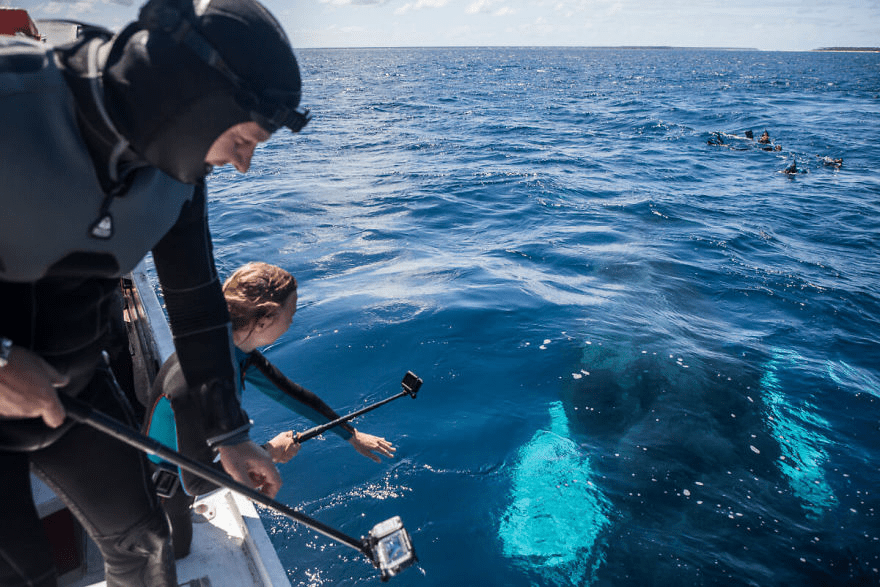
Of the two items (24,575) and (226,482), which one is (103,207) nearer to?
(226,482)

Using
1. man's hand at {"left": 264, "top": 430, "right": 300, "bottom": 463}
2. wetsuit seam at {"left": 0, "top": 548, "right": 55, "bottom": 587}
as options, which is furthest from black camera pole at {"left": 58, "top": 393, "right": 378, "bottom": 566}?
man's hand at {"left": 264, "top": 430, "right": 300, "bottom": 463}

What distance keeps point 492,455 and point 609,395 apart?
1355 millimetres

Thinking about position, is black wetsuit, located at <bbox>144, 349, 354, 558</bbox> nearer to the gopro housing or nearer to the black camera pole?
the black camera pole

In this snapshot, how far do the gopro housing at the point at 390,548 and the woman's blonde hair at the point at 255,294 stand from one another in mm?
996

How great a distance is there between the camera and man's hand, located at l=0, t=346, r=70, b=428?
116 centimetres

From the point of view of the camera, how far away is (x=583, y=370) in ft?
18.2

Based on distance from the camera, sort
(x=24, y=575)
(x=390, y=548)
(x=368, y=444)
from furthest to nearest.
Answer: (x=368, y=444) < (x=390, y=548) < (x=24, y=575)

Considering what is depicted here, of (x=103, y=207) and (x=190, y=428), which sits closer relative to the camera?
(x=103, y=207)

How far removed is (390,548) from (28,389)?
125cm

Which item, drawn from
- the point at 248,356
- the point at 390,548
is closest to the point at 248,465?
the point at 390,548

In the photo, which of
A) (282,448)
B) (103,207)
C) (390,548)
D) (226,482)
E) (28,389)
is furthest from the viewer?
(282,448)

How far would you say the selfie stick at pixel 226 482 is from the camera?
137cm

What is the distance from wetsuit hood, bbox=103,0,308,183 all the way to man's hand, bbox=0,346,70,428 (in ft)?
1.74

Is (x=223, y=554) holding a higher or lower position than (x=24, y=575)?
lower
